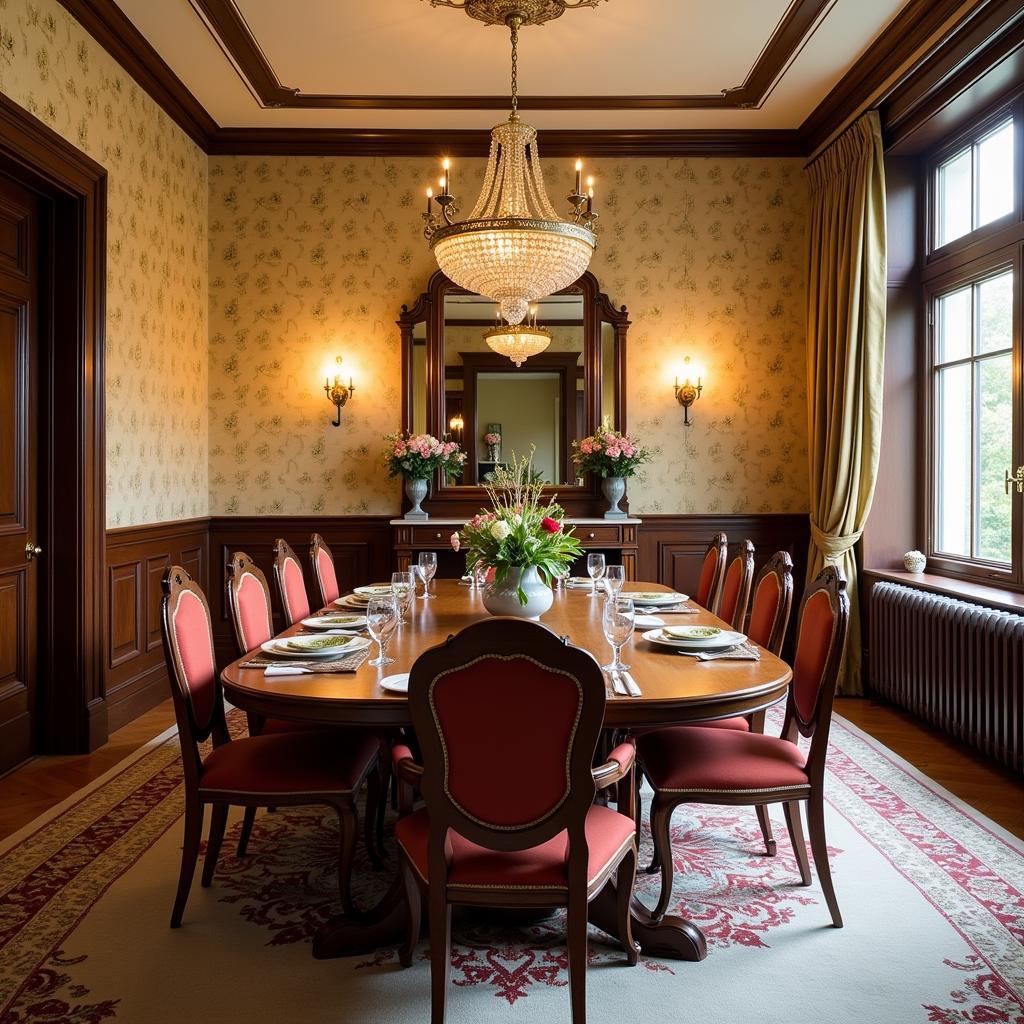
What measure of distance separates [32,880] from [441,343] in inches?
150

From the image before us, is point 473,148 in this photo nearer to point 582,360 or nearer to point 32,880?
point 582,360

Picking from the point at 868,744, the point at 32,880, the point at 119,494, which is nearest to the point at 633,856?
the point at 32,880

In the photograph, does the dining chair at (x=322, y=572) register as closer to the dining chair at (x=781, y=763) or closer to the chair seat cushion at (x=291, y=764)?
the chair seat cushion at (x=291, y=764)

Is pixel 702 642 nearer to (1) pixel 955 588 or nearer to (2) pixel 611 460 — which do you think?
(1) pixel 955 588

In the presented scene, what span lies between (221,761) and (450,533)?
9.52 ft


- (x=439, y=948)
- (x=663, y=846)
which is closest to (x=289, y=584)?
(x=663, y=846)

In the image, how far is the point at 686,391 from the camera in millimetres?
5699

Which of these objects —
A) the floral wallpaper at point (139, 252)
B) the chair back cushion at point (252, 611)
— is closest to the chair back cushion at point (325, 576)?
the chair back cushion at point (252, 611)

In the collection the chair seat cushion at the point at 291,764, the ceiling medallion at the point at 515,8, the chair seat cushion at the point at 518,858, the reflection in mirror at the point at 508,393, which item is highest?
the ceiling medallion at the point at 515,8

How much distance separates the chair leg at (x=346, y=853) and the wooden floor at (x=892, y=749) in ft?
4.78

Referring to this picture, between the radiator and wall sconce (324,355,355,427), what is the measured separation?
3349mm

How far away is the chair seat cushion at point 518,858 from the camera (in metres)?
1.84

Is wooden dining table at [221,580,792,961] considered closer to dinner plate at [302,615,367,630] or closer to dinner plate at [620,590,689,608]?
dinner plate at [302,615,367,630]

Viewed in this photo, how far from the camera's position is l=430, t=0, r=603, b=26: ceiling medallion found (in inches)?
154
